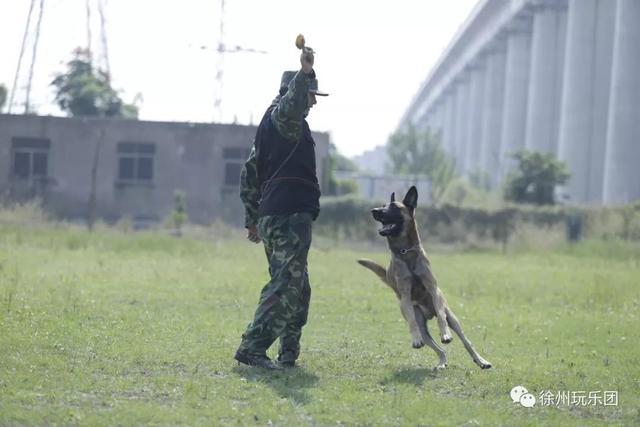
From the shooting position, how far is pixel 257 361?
8531 mm

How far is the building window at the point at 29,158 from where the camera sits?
39.8 m

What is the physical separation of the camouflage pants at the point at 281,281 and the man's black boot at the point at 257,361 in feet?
0.13

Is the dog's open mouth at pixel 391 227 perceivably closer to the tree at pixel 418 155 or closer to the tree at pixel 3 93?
the tree at pixel 3 93

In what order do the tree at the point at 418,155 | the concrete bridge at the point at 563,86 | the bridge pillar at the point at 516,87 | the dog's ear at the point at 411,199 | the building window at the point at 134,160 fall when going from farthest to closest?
1. the tree at the point at 418,155
2. the bridge pillar at the point at 516,87
3. the concrete bridge at the point at 563,86
4. the building window at the point at 134,160
5. the dog's ear at the point at 411,199

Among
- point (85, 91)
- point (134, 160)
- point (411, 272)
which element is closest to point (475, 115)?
point (85, 91)

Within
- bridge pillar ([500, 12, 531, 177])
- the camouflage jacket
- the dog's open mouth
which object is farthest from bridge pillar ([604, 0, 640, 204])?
the camouflage jacket

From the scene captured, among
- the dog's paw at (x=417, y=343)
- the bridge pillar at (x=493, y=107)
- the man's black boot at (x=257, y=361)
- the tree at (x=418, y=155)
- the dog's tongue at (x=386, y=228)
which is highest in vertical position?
the bridge pillar at (x=493, y=107)

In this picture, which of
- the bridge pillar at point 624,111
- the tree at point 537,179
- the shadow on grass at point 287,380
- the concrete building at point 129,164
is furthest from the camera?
the tree at point 537,179

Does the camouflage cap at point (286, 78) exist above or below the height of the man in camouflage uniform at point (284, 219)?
above

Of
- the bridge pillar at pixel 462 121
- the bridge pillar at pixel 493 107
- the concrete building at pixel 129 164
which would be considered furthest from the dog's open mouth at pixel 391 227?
the bridge pillar at pixel 462 121

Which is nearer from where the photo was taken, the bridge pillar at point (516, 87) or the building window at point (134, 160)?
the building window at point (134, 160)

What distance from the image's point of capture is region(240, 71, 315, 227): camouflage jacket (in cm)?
820

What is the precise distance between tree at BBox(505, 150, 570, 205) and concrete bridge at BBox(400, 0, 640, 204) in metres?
2.45

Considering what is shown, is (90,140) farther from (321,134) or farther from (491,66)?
(491,66)
